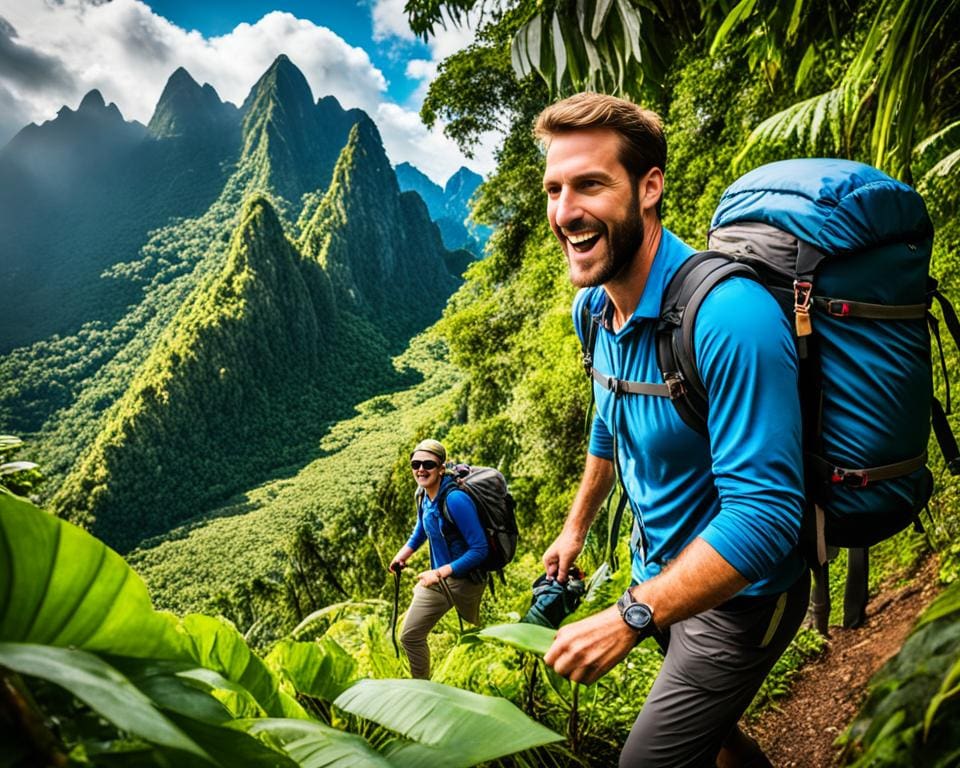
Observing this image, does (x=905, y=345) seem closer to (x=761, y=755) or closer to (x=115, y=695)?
(x=761, y=755)

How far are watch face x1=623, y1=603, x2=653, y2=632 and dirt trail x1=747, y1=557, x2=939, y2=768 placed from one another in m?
1.63

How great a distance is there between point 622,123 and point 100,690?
1.14 m

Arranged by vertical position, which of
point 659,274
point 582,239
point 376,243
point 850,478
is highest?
point 376,243

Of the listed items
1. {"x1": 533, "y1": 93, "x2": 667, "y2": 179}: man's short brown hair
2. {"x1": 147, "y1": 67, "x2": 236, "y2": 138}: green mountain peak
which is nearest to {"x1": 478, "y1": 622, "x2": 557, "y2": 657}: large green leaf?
{"x1": 533, "y1": 93, "x2": 667, "y2": 179}: man's short brown hair

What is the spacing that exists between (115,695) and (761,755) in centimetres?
155

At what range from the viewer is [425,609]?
3.08 meters

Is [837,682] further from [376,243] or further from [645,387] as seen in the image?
[376,243]

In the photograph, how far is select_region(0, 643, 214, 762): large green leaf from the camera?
0.37 m

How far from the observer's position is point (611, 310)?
4.27ft

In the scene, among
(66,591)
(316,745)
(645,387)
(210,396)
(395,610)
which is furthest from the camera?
(210,396)

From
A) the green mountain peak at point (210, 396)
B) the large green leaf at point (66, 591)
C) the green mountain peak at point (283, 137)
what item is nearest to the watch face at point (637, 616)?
the large green leaf at point (66, 591)

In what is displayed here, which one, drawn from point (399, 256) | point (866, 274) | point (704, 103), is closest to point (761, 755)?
point (866, 274)

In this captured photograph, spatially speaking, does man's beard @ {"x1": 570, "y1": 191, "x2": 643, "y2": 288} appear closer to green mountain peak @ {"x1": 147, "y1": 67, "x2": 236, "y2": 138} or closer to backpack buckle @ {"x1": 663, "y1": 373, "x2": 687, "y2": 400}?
backpack buckle @ {"x1": 663, "y1": 373, "x2": 687, "y2": 400}

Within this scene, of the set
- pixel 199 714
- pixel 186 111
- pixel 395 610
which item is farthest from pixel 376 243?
pixel 199 714
